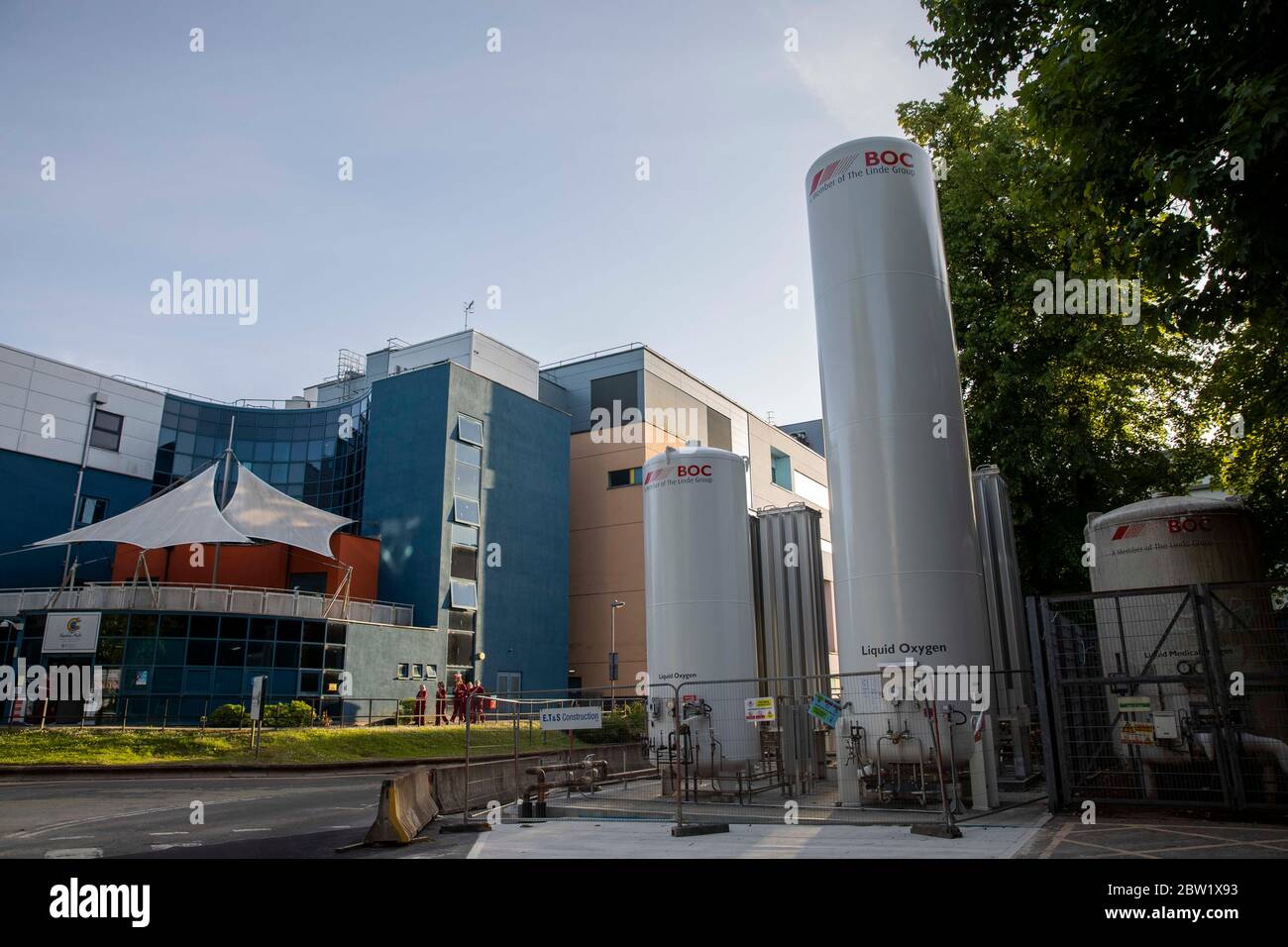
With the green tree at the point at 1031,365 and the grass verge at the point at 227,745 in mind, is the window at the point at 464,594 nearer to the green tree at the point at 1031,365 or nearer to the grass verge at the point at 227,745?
the grass verge at the point at 227,745

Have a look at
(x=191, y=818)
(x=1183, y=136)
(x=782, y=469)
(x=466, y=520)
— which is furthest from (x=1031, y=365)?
(x=782, y=469)

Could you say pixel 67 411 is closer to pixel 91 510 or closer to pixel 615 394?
pixel 91 510

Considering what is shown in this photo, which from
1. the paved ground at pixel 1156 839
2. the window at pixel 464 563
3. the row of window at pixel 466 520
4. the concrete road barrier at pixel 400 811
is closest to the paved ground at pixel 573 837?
the paved ground at pixel 1156 839

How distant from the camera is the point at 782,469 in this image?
227 ft

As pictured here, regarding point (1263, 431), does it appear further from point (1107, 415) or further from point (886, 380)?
point (886, 380)

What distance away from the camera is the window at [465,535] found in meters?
43.9

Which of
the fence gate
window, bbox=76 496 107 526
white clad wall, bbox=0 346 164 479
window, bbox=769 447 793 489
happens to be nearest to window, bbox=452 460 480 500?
white clad wall, bbox=0 346 164 479

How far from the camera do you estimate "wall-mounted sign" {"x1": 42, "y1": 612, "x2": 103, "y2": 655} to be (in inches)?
1287

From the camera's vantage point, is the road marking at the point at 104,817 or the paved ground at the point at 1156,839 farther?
the road marking at the point at 104,817

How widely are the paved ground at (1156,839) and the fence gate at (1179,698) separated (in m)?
0.46

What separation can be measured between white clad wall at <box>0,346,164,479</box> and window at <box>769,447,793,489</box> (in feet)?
137

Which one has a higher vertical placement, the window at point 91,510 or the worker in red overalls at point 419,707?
the window at point 91,510
